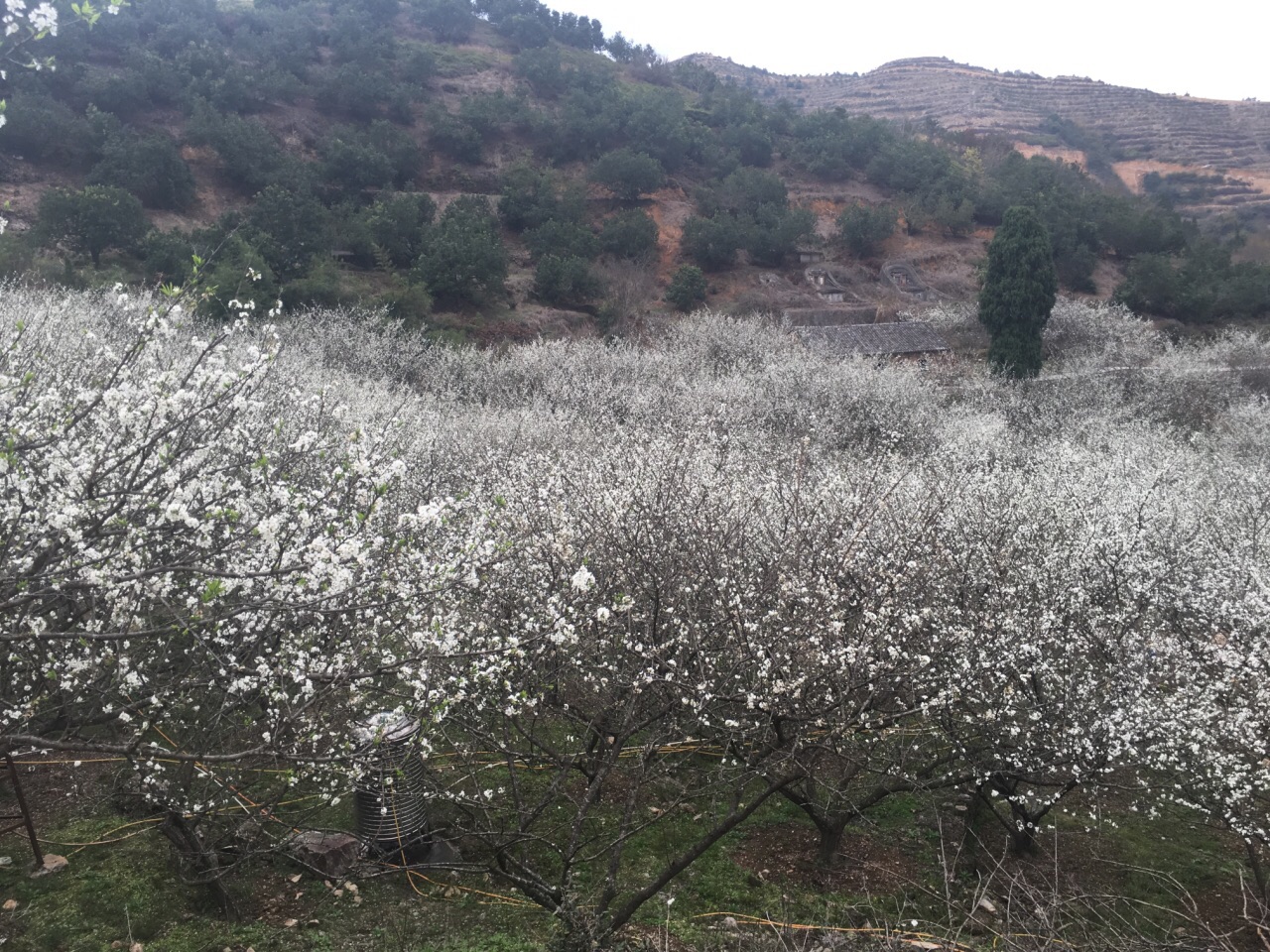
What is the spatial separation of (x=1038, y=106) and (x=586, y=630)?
131 metres

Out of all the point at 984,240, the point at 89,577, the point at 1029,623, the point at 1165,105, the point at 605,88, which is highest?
the point at 1165,105

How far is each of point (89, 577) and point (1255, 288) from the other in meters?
54.7

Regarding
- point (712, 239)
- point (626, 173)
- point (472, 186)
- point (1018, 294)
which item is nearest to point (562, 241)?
point (712, 239)

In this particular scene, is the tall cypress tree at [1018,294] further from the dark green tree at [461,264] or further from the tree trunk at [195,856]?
the tree trunk at [195,856]

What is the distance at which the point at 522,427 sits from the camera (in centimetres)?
2108

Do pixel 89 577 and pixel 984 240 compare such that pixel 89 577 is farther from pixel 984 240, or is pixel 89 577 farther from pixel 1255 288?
pixel 984 240

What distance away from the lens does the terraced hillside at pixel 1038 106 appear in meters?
97.3

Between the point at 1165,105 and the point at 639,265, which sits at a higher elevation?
the point at 1165,105

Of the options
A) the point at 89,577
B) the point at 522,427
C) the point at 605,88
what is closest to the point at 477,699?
the point at 89,577

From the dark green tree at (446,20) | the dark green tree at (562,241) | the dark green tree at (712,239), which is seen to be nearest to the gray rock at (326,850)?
the dark green tree at (562,241)

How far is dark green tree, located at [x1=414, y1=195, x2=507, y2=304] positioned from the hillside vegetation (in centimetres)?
13

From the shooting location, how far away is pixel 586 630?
8.69 m

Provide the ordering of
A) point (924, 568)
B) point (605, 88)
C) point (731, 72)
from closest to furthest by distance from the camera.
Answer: point (924, 568)
point (605, 88)
point (731, 72)

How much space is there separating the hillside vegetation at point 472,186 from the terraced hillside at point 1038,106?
37.9 metres
